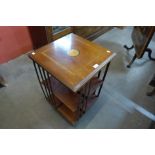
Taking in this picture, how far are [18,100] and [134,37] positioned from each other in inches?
Result: 74.3

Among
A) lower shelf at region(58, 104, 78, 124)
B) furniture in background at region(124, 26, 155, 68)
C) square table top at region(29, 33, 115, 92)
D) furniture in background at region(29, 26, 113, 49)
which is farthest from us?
furniture in background at region(29, 26, 113, 49)

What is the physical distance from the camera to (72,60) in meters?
1.09

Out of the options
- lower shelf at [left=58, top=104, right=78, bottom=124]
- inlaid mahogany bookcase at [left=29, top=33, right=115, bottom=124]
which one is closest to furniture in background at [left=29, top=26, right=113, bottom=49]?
inlaid mahogany bookcase at [left=29, top=33, right=115, bottom=124]

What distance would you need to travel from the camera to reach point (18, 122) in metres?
1.44

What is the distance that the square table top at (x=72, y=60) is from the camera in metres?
0.95

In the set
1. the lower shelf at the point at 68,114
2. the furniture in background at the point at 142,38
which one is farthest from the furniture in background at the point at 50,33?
the lower shelf at the point at 68,114

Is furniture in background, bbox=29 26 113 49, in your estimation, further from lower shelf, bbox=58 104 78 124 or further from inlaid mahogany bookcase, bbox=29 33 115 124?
lower shelf, bbox=58 104 78 124

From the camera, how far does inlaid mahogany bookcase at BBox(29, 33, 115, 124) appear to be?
965 millimetres

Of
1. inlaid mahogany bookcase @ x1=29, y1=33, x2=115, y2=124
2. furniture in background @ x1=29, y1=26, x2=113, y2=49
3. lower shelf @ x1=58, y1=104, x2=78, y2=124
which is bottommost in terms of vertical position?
lower shelf @ x1=58, y1=104, x2=78, y2=124

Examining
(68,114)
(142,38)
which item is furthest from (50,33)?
(142,38)

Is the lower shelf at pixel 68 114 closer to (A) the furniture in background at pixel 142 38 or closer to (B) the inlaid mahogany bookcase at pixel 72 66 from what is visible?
(B) the inlaid mahogany bookcase at pixel 72 66

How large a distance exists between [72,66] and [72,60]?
0.08m

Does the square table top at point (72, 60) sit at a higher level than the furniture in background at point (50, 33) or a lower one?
higher

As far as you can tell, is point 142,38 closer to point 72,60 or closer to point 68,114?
point 72,60
